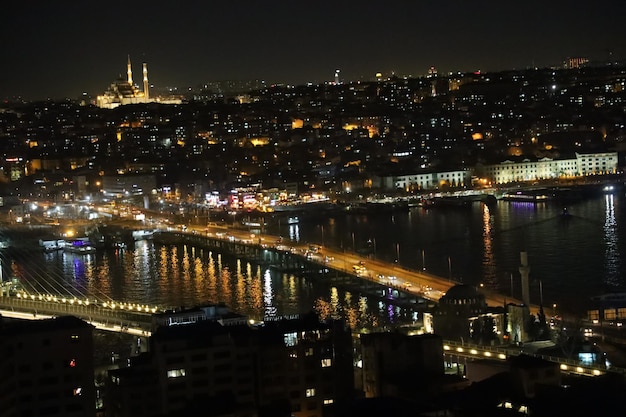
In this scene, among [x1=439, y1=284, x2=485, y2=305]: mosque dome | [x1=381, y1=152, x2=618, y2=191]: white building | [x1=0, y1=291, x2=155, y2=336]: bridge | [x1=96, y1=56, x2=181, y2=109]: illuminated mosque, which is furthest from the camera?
[x1=96, y1=56, x2=181, y2=109]: illuminated mosque

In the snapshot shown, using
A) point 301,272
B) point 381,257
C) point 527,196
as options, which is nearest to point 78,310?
point 301,272

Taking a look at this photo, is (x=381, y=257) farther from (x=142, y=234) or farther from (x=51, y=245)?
(x=51, y=245)

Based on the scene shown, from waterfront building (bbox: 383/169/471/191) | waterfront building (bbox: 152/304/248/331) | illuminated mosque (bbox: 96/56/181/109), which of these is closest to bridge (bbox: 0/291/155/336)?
waterfront building (bbox: 152/304/248/331)

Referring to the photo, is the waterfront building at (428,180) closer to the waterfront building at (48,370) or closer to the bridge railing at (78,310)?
the bridge railing at (78,310)

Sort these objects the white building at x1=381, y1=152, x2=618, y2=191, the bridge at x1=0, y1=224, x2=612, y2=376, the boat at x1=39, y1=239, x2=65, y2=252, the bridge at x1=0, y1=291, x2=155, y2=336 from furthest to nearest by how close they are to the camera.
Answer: the white building at x1=381, y1=152, x2=618, y2=191 → the boat at x1=39, y1=239, x2=65, y2=252 → the bridge at x1=0, y1=291, x2=155, y2=336 → the bridge at x1=0, y1=224, x2=612, y2=376

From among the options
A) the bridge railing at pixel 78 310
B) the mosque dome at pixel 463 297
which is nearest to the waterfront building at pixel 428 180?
the bridge railing at pixel 78 310

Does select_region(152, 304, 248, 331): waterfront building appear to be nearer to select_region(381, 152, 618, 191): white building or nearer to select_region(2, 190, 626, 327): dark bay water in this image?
select_region(2, 190, 626, 327): dark bay water
